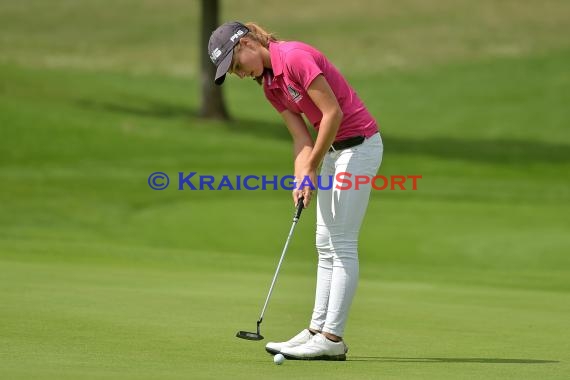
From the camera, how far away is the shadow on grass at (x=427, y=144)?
95.0 ft

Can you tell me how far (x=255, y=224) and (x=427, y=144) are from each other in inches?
642

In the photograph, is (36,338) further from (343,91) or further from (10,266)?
(10,266)

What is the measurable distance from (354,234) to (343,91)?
29.3 inches

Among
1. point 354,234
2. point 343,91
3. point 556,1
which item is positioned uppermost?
point 556,1

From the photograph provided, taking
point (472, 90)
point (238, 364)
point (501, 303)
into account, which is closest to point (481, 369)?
point (238, 364)

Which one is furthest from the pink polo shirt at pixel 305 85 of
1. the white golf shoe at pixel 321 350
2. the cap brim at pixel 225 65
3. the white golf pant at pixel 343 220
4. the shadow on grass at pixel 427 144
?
the shadow on grass at pixel 427 144

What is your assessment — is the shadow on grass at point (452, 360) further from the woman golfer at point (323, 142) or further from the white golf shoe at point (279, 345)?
the white golf shoe at point (279, 345)

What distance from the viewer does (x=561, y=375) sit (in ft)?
17.8

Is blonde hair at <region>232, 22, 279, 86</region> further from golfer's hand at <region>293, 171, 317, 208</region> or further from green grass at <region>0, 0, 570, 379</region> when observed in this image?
green grass at <region>0, 0, 570, 379</region>

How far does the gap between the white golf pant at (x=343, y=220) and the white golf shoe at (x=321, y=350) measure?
9cm

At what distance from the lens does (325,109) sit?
19.6ft

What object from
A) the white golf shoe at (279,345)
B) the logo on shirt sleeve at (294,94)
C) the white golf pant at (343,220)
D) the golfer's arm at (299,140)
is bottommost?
the white golf shoe at (279,345)

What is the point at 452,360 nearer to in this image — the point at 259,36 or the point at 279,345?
the point at 279,345

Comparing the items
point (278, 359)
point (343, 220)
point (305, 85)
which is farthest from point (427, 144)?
point (278, 359)
